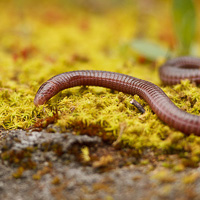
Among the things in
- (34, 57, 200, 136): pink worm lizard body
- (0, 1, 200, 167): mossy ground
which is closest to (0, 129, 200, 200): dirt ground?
(0, 1, 200, 167): mossy ground

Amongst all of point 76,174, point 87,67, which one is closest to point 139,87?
point 76,174

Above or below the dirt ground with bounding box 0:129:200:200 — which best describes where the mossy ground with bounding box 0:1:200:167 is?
above

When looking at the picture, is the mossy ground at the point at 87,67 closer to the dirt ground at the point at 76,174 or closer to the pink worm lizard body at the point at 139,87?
the pink worm lizard body at the point at 139,87

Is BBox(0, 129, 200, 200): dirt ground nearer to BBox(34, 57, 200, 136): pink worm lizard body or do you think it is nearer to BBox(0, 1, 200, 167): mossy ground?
BBox(0, 1, 200, 167): mossy ground

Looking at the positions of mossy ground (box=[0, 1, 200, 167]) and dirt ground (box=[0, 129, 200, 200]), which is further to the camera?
mossy ground (box=[0, 1, 200, 167])

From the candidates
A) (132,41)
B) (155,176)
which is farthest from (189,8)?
(155,176)

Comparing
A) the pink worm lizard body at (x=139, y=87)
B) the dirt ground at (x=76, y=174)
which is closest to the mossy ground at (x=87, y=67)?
the pink worm lizard body at (x=139, y=87)

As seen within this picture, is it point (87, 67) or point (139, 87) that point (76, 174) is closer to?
point (139, 87)
